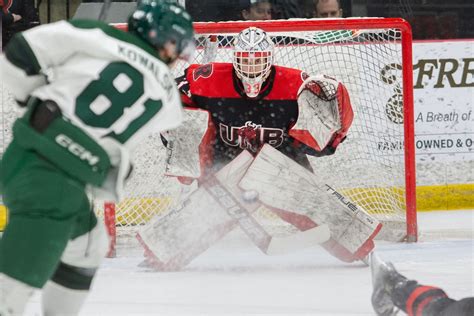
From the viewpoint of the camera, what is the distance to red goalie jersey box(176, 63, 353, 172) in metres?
4.13

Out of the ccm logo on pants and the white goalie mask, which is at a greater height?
the ccm logo on pants

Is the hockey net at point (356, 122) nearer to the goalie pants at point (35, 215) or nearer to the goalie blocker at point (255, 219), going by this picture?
the goalie blocker at point (255, 219)

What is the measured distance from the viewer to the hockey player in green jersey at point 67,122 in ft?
7.16

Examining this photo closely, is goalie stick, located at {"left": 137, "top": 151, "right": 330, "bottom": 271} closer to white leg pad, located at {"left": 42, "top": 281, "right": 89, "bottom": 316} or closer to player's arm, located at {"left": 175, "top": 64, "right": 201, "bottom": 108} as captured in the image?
player's arm, located at {"left": 175, "top": 64, "right": 201, "bottom": 108}

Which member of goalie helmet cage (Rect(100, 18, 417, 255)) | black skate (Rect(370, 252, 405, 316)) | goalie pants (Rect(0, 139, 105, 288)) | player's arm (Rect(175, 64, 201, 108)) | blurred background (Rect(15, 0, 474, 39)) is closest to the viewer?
goalie pants (Rect(0, 139, 105, 288))

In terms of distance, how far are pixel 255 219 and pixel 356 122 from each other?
3.28 feet

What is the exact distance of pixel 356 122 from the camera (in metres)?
4.89

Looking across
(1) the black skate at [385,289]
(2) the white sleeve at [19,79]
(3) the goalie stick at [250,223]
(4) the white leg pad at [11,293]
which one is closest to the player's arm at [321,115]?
(3) the goalie stick at [250,223]

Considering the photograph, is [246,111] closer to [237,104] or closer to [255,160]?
[237,104]

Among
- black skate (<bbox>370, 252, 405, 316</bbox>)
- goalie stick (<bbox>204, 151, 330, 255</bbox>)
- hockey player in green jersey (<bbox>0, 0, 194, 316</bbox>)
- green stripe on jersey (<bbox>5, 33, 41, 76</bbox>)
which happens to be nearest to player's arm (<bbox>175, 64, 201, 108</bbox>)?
goalie stick (<bbox>204, 151, 330, 255</bbox>)

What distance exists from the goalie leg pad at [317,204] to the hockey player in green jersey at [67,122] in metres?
1.77

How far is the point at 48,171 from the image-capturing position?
222 centimetres

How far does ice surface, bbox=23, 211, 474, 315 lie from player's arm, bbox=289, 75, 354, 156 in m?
0.50

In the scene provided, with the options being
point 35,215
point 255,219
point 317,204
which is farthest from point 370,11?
point 35,215
